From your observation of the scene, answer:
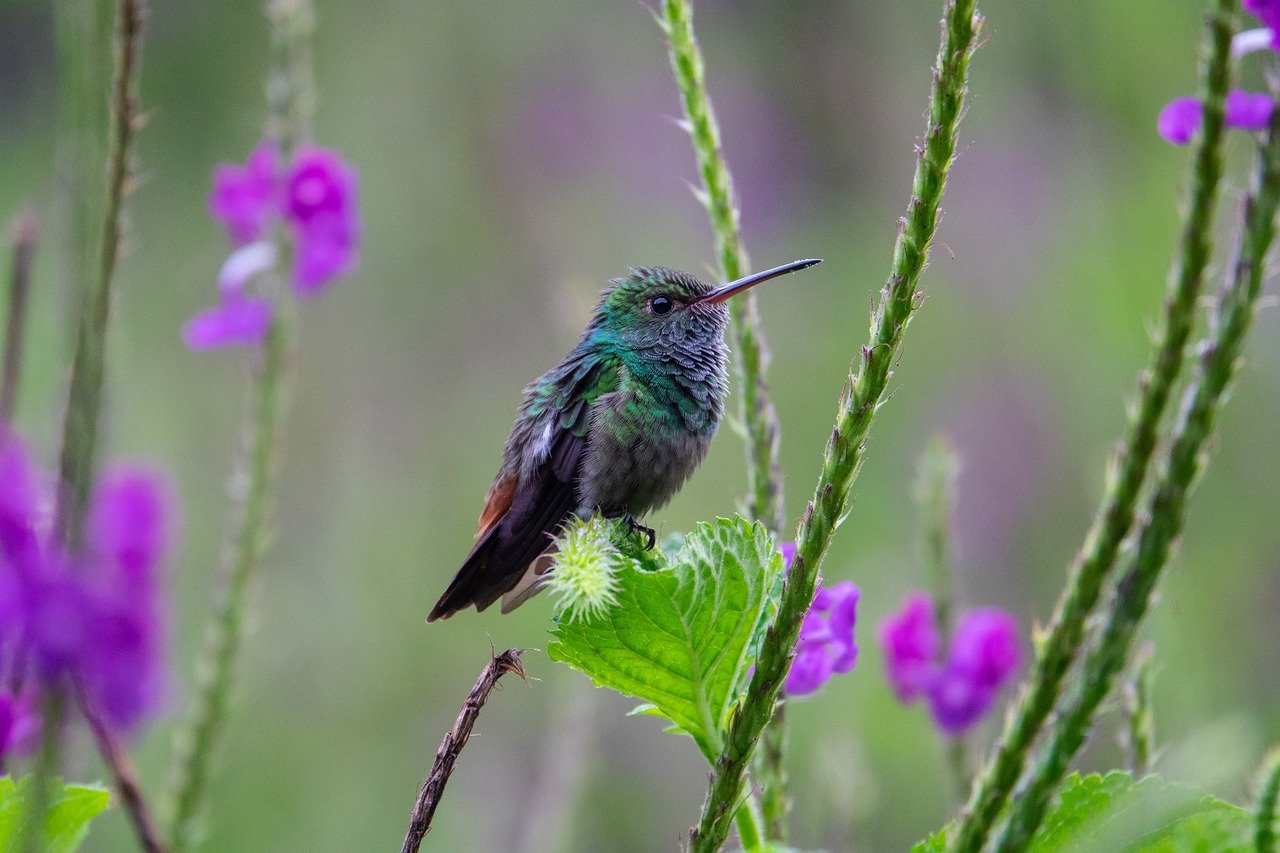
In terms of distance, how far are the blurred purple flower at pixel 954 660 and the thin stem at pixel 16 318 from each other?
1244 mm

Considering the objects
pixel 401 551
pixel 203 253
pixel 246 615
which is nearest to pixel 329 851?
pixel 401 551

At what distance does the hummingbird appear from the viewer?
2.12m

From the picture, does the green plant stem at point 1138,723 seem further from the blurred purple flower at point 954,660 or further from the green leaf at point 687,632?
the blurred purple flower at point 954,660

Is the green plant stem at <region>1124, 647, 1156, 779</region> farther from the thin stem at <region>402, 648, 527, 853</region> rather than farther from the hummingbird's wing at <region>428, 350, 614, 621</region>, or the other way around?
the hummingbird's wing at <region>428, 350, 614, 621</region>

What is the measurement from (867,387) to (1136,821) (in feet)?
1.08

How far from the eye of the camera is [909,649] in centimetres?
210

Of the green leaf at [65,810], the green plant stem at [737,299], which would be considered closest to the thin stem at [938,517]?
the green plant stem at [737,299]

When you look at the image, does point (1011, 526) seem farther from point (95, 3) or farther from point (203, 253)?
point (95, 3)

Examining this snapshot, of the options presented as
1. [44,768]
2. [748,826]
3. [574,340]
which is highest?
[574,340]

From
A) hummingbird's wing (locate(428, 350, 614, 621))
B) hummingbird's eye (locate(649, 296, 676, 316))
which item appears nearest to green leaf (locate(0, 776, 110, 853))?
hummingbird's wing (locate(428, 350, 614, 621))

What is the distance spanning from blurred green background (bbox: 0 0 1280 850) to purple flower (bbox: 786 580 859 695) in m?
0.25

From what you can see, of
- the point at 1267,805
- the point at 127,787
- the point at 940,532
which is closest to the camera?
the point at 1267,805

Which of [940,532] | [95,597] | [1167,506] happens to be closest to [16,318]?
[95,597]

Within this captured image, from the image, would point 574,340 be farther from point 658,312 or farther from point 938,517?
point 938,517
